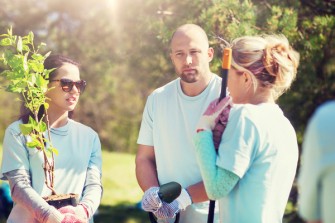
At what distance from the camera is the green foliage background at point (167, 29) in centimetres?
505

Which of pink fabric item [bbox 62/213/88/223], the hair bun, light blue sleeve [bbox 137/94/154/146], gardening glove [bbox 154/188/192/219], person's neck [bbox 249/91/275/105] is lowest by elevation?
pink fabric item [bbox 62/213/88/223]

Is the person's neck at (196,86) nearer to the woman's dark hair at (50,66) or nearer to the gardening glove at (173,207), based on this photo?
the gardening glove at (173,207)

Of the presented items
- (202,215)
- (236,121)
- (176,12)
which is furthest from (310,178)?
(176,12)

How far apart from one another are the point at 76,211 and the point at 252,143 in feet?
3.85

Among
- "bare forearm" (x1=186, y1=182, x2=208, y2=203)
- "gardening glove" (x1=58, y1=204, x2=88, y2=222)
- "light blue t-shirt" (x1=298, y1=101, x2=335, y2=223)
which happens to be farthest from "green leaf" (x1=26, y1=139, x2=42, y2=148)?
"light blue t-shirt" (x1=298, y1=101, x2=335, y2=223)

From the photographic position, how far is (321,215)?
1.62 m

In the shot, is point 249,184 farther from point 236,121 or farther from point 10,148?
point 10,148

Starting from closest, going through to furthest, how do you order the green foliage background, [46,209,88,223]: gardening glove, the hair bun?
the hair bun
[46,209,88,223]: gardening glove
the green foliage background

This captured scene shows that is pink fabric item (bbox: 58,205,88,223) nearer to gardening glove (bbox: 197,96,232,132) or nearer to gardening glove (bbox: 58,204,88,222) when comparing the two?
gardening glove (bbox: 58,204,88,222)

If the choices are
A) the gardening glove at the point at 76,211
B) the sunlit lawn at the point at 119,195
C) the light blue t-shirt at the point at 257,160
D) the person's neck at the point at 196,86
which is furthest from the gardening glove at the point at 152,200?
the sunlit lawn at the point at 119,195

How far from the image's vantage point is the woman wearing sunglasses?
124 inches

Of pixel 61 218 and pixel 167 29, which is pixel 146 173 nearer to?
pixel 61 218

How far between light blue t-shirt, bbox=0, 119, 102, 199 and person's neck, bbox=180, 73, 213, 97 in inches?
22.8

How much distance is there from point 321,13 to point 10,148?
363cm
